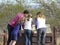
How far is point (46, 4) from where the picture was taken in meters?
19.1

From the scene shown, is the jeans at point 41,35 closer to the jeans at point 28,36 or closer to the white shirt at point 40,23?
the white shirt at point 40,23

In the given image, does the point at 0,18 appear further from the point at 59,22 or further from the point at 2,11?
the point at 59,22

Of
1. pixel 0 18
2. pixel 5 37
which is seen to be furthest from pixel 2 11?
pixel 5 37

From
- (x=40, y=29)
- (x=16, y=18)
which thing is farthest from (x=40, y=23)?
(x=16, y=18)

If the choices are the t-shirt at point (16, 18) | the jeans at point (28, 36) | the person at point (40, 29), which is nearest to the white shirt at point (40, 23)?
the person at point (40, 29)

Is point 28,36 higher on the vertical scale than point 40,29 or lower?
lower

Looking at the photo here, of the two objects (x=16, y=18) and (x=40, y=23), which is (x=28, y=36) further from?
(x=16, y=18)

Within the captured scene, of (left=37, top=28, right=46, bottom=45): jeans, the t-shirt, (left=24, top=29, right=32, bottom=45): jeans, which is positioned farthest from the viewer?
(left=37, top=28, right=46, bottom=45): jeans

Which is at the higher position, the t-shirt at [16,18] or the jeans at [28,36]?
the t-shirt at [16,18]

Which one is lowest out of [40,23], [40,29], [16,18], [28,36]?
[28,36]

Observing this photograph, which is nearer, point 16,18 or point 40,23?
point 16,18

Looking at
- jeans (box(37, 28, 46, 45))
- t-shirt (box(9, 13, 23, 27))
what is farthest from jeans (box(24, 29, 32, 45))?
t-shirt (box(9, 13, 23, 27))

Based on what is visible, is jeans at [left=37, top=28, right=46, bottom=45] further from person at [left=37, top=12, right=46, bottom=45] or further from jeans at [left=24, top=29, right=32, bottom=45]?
jeans at [left=24, top=29, right=32, bottom=45]

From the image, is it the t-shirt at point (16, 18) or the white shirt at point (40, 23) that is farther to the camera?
the white shirt at point (40, 23)
